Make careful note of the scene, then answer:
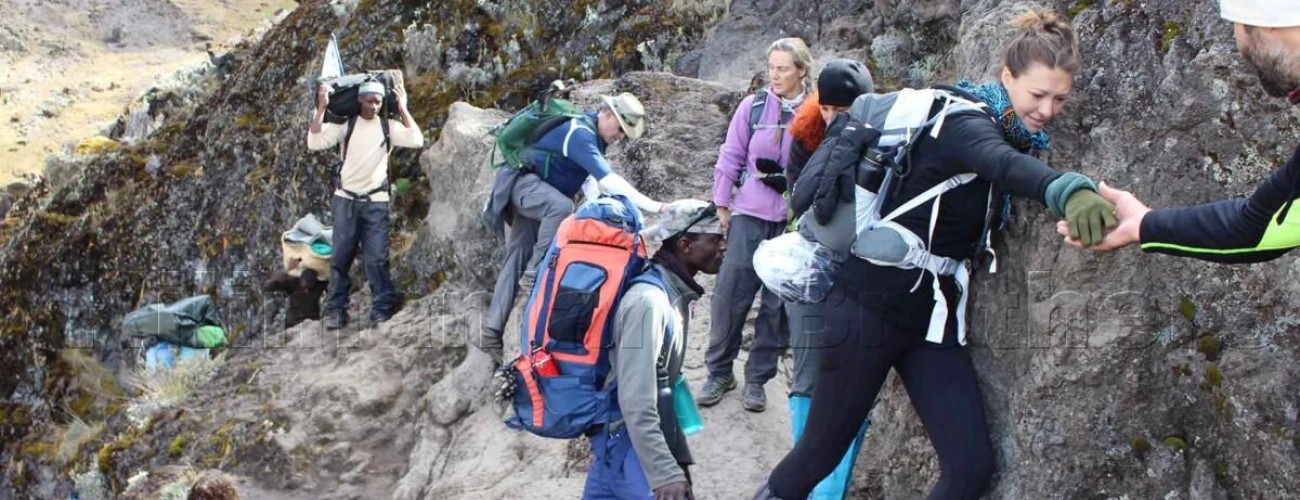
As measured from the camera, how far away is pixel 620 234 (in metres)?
5.56

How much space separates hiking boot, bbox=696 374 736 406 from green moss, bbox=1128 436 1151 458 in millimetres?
3095

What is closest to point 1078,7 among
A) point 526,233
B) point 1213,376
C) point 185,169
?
point 1213,376

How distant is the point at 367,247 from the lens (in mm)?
10977

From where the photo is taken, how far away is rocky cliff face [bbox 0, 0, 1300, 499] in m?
4.83

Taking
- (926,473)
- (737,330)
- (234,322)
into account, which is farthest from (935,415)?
(234,322)

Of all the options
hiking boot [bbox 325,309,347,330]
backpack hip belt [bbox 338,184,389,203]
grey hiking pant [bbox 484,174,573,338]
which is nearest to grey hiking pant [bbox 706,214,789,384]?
grey hiking pant [bbox 484,174,573,338]

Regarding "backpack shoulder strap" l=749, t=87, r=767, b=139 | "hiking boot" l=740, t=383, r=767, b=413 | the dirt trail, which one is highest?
"backpack shoulder strap" l=749, t=87, r=767, b=139

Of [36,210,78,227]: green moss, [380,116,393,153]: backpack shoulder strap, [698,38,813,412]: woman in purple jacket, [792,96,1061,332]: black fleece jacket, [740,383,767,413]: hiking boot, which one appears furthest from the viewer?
[36,210,78,227]: green moss

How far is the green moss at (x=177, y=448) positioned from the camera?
10453mm

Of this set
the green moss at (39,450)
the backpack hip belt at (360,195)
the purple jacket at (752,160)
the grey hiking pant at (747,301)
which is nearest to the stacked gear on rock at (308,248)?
the backpack hip belt at (360,195)

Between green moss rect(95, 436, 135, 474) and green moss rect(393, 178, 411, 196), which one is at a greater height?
green moss rect(393, 178, 411, 196)

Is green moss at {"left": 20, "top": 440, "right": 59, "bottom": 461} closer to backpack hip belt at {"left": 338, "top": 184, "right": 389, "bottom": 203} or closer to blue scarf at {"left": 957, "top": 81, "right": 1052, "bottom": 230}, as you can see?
backpack hip belt at {"left": 338, "top": 184, "right": 389, "bottom": 203}

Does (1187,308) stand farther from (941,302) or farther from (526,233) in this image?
(526,233)

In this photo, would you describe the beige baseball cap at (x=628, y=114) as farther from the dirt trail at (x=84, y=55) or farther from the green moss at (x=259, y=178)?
the dirt trail at (x=84, y=55)
